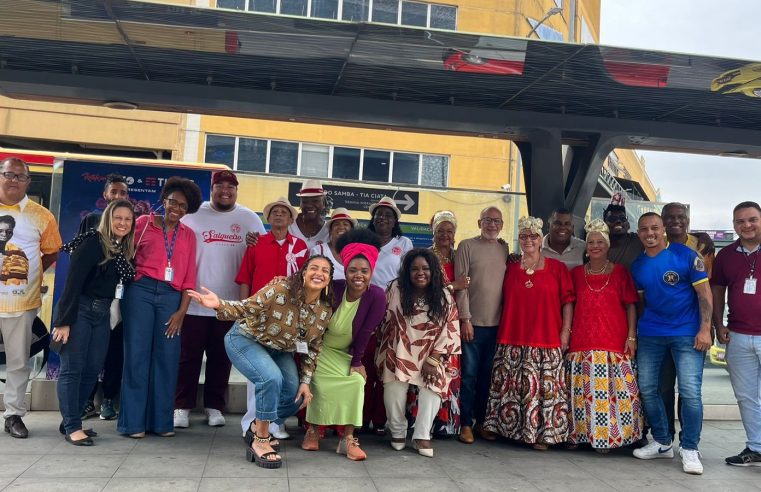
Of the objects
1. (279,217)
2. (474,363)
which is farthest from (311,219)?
(474,363)

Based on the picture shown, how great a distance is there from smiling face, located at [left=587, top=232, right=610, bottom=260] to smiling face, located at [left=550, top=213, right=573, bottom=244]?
1.51ft

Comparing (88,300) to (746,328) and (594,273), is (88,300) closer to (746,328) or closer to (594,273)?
→ (594,273)

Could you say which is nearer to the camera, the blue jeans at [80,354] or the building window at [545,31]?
the blue jeans at [80,354]

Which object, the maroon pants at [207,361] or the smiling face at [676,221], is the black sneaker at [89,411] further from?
the smiling face at [676,221]

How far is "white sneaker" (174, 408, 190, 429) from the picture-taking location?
17.5 ft

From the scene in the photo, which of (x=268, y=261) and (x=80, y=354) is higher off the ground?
(x=268, y=261)

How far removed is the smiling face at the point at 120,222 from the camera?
15.4ft

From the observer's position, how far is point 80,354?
15.3ft

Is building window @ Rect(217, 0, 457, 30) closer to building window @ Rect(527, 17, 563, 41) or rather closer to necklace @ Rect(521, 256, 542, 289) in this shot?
building window @ Rect(527, 17, 563, 41)

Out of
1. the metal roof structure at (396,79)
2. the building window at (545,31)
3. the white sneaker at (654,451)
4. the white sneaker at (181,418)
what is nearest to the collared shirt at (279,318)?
the white sneaker at (181,418)

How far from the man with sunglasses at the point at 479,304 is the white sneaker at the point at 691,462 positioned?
1472mm

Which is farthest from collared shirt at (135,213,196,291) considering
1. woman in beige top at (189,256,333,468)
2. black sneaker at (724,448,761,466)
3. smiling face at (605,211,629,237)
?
black sneaker at (724,448,761,466)

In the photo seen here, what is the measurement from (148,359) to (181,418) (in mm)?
725

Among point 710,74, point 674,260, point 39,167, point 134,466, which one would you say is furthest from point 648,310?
point 39,167
